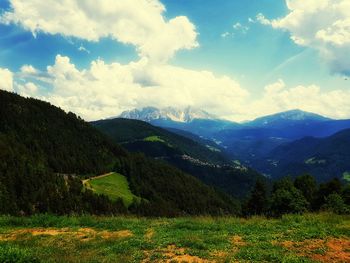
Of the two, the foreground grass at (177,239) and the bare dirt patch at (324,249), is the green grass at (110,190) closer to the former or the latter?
the foreground grass at (177,239)

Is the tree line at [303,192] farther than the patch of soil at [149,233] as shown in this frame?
Yes

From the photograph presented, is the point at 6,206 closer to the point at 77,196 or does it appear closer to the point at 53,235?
the point at 77,196

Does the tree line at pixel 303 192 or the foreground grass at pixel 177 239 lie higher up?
the foreground grass at pixel 177 239

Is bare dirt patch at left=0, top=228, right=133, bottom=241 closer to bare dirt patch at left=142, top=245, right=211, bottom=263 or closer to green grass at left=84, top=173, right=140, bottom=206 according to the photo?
bare dirt patch at left=142, top=245, right=211, bottom=263

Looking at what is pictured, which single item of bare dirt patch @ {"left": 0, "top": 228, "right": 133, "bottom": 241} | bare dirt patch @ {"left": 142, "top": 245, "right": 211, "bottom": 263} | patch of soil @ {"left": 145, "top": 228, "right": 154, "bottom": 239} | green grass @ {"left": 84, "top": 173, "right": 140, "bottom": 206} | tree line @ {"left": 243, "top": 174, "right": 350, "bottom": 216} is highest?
bare dirt patch @ {"left": 142, "top": 245, "right": 211, "bottom": 263}

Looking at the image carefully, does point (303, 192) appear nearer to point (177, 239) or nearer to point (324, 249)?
point (324, 249)

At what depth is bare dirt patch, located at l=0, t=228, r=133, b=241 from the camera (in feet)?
73.5

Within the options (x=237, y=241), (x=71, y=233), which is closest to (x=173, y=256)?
(x=237, y=241)

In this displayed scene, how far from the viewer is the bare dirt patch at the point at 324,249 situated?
16.9 metres

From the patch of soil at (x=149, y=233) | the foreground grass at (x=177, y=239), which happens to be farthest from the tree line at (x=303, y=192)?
the patch of soil at (x=149, y=233)

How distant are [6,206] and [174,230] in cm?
12107

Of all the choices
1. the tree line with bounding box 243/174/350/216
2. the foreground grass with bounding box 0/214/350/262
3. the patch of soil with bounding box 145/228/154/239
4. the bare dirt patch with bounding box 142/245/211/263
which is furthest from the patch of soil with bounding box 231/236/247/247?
the tree line with bounding box 243/174/350/216

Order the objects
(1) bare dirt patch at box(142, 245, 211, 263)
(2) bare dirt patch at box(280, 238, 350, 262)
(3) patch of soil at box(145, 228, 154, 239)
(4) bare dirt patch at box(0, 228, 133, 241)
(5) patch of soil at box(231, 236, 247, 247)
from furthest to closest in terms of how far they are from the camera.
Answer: (4) bare dirt patch at box(0, 228, 133, 241) < (3) patch of soil at box(145, 228, 154, 239) < (5) patch of soil at box(231, 236, 247, 247) < (2) bare dirt patch at box(280, 238, 350, 262) < (1) bare dirt patch at box(142, 245, 211, 263)

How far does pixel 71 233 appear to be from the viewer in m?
23.3
